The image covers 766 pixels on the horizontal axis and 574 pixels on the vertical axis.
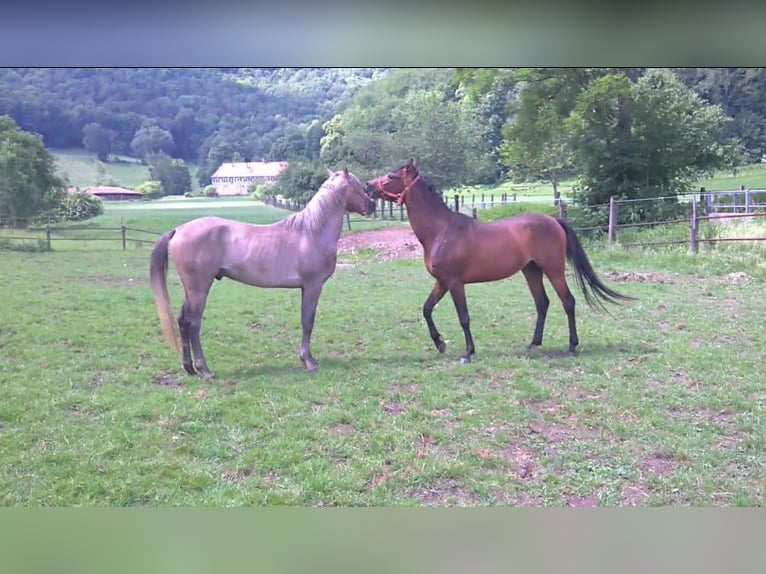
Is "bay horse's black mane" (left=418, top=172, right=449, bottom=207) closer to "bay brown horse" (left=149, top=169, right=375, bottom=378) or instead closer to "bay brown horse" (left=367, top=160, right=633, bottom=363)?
"bay brown horse" (left=367, top=160, right=633, bottom=363)

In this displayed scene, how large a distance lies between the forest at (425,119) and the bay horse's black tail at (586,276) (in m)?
0.24

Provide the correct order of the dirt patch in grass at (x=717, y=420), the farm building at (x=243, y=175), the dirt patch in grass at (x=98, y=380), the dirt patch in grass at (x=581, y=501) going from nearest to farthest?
the dirt patch in grass at (x=581, y=501) → the dirt patch in grass at (x=717, y=420) → the dirt patch in grass at (x=98, y=380) → the farm building at (x=243, y=175)

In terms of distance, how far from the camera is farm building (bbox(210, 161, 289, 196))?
3363 millimetres

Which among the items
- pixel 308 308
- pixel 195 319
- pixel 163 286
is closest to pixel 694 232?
pixel 308 308

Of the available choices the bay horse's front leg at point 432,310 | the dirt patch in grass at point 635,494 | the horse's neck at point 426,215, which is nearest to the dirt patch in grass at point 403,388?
the bay horse's front leg at point 432,310

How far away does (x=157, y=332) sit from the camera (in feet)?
10.7

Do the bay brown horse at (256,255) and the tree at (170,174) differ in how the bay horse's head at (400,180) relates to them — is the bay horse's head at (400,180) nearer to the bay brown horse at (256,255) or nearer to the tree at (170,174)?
the bay brown horse at (256,255)

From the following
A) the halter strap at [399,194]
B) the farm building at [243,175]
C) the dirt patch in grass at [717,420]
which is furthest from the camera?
the farm building at [243,175]

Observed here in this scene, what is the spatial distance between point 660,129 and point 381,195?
1.46 meters

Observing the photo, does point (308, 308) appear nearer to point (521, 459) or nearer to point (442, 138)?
point (442, 138)

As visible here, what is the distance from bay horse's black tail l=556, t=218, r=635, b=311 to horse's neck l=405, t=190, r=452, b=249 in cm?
58

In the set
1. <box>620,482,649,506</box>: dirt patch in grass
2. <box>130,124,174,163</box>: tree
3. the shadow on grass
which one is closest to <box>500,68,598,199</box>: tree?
the shadow on grass

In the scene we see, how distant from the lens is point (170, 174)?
3420mm

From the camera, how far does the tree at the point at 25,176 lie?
3.32 m
